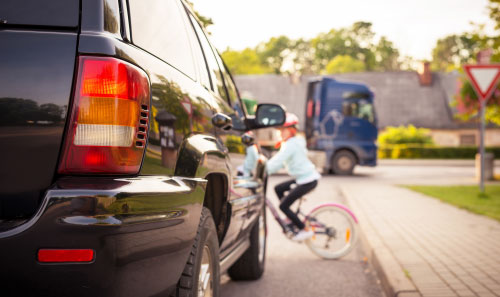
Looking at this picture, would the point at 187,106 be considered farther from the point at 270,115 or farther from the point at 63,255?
the point at 270,115

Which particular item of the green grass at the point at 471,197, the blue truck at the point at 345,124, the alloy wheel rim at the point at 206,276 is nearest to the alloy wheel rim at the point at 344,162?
the blue truck at the point at 345,124

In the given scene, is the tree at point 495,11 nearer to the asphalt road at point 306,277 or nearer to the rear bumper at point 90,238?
the asphalt road at point 306,277

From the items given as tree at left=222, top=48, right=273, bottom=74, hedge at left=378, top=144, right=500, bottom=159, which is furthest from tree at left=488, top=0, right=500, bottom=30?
tree at left=222, top=48, right=273, bottom=74

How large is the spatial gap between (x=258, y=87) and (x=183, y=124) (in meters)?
54.0

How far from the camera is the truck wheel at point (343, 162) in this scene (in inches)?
885

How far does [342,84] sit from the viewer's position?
22.5 meters

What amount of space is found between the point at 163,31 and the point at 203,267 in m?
1.19

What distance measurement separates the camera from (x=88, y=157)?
6.63 feet

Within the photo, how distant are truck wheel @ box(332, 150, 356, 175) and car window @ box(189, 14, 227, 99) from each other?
18.6 metres

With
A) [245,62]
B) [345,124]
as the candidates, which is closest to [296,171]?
[345,124]

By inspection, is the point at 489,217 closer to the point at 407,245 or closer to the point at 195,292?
Answer: the point at 407,245

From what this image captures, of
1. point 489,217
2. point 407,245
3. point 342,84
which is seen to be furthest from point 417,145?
point 407,245

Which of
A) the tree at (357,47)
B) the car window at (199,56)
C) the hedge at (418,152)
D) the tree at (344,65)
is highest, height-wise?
the tree at (357,47)

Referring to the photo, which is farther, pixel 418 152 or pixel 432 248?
pixel 418 152
